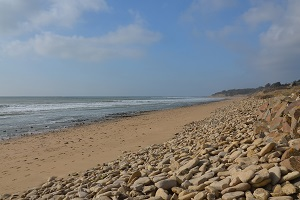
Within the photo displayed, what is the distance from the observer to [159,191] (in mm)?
4098

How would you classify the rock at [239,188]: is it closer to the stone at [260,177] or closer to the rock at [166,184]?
the stone at [260,177]

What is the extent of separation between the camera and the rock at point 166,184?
4.19m

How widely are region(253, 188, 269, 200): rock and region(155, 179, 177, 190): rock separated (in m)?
1.18

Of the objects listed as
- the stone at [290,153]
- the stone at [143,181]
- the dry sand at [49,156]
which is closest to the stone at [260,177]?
the stone at [290,153]

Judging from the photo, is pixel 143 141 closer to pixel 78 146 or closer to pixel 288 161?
pixel 78 146

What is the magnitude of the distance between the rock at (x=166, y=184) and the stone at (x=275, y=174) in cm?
131

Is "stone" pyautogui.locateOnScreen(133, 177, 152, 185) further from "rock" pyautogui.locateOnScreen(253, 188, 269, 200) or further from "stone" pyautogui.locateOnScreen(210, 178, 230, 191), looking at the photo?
"rock" pyautogui.locateOnScreen(253, 188, 269, 200)

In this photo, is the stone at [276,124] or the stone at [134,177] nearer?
the stone at [134,177]

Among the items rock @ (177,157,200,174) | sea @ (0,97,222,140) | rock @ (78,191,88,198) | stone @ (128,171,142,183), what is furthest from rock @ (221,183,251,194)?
sea @ (0,97,222,140)

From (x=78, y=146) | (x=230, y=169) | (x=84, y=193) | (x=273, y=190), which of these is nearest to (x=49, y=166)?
(x=78, y=146)

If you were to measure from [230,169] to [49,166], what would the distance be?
5946 mm

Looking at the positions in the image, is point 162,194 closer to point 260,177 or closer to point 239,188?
point 239,188

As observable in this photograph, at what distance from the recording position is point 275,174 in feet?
11.9

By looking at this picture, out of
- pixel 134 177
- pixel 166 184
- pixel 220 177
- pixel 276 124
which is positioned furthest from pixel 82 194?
pixel 276 124
